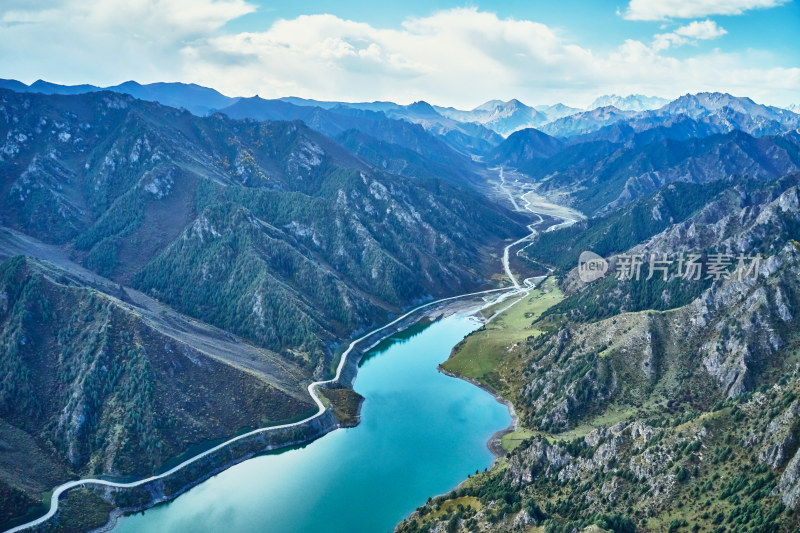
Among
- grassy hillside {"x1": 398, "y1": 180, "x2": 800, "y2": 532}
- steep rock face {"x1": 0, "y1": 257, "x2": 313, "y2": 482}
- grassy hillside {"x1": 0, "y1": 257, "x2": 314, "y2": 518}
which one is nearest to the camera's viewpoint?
grassy hillside {"x1": 398, "y1": 180, "x2": 800, "y2": 532}

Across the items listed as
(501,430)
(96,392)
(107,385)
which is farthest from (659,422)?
(96,392)

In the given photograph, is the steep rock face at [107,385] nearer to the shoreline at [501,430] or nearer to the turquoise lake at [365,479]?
the turquoise lake at [365,479]

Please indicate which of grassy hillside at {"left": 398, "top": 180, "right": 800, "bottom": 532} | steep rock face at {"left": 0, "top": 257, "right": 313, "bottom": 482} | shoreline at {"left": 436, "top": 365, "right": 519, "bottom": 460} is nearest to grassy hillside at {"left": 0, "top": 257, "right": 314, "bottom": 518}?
steep rock face at {"left": 0, "top": 257, "right": 313, "bottom": 482}

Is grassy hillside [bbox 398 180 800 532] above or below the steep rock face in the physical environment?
below

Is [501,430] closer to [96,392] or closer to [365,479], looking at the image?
[365,479]

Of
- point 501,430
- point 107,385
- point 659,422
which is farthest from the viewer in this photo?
point 501,430

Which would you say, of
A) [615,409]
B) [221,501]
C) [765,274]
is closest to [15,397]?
[221,501]

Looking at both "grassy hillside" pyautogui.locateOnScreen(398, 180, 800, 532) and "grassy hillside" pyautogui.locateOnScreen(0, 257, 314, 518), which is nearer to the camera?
"grassy hillside" pyautogui.locateOnScreen(398, 180, 800, 532)

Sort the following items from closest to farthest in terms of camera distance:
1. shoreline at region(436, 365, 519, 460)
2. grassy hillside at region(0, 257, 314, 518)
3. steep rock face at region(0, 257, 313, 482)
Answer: grassy hillside at region(0, 257, 314, 518) < steep rock face at region(0, 257, 313, 482) < shoreline at region(436, 365, 519, 460)

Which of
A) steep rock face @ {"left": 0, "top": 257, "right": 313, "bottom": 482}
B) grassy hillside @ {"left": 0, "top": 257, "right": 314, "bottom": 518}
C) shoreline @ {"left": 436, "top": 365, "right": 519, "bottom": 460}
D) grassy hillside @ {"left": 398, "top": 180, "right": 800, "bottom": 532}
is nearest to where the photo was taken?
grassy hillside @ {"left": 398, "top": 180, "right": 800, "bottom": 532}

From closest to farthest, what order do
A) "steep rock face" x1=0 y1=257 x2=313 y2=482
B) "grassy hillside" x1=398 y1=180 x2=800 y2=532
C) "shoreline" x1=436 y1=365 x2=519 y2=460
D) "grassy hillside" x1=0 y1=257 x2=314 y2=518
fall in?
"grassy hillside" x1=398 y1=180 x2=800 y2=532
"grassy hillside" x1=0 y1=257 x2=314 y2=518
"steep rock face" x1=0 y1=257 x2=313 y2=482
"shoreline" x1=436 y1=365 x2=519 y2=460

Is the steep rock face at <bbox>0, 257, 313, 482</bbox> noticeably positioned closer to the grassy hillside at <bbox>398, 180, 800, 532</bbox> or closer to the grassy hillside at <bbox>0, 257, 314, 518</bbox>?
the grassy hillside at <bbox>0, 257, 314, 518</bbox>
